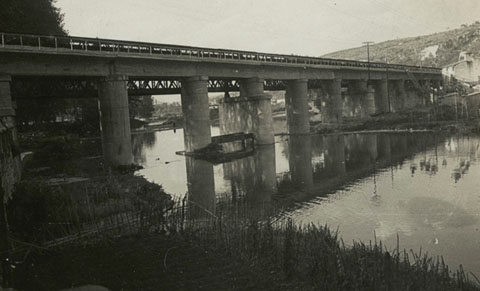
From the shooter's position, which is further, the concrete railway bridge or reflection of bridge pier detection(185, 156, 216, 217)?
the concrete railway bridge

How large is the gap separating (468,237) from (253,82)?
40558mm

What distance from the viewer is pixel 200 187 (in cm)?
2952

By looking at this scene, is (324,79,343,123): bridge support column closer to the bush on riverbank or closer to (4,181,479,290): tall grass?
(4,181,479,290): tall grass

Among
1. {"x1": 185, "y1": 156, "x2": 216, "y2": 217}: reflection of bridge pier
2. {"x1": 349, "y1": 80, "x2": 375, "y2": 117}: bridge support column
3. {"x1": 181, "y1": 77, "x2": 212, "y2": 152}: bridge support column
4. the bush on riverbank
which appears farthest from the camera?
{"x1": 349, "y1": 80, "x2": 375, "y2": 117}: bridge support column

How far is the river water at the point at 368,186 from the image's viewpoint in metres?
16.9

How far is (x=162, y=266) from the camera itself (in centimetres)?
1360

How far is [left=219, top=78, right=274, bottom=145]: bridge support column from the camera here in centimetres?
5431

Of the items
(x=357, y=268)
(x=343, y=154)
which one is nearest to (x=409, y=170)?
(x=343, y=154)

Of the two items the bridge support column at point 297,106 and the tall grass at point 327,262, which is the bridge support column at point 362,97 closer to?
the bridge support column at point 297,106

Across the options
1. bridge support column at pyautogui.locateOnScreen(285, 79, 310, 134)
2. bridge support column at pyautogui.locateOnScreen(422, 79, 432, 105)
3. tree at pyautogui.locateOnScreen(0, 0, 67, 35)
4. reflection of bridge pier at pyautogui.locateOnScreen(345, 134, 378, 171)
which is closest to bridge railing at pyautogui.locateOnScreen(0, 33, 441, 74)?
bridge support column at pyautogui.locateOnScreen(285, 79, 310, 134)

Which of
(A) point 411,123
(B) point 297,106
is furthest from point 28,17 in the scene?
(A) point 411,123

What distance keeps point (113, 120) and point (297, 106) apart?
33734mm

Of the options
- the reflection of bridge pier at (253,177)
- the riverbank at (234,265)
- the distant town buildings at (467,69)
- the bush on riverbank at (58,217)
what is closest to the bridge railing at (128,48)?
the reflection of bridge pier at (253,177)

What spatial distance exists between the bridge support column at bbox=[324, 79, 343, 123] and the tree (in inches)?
1668
